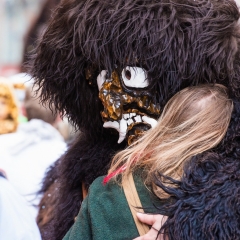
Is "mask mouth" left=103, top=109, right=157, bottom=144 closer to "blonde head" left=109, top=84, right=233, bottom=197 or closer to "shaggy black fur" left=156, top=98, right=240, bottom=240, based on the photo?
"blonde head" left=109, top=84, right=233, bottom=197

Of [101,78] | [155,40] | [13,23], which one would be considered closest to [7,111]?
[101,78]

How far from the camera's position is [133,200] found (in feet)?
5.36

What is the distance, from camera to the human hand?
1562mm

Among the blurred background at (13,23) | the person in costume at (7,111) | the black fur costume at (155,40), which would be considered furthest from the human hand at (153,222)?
the blurred background at (13,23)

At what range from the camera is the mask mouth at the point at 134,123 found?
1.82m

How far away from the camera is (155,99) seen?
1.80 metres

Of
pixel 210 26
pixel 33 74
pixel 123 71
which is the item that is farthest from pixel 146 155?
pixel 33 74

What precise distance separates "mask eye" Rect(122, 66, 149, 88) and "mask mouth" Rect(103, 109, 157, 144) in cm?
8

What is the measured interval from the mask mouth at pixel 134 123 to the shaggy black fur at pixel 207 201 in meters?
0.25

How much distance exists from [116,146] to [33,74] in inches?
14.5

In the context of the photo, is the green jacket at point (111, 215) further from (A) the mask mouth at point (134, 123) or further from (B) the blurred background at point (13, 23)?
(B) the blurred background at point (13, 23)

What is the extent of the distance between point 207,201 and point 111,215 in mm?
270

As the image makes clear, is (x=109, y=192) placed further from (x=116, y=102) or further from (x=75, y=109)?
(x=75, y=109)

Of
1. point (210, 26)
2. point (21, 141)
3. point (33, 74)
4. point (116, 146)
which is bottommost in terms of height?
point (21, 141)
